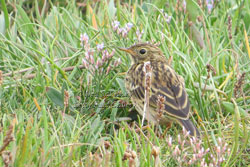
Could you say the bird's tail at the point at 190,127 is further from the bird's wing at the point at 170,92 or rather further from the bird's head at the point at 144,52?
the bird's head at the point at 144,52

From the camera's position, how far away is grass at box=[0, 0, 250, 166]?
4.02 meters

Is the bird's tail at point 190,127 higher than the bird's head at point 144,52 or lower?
lower

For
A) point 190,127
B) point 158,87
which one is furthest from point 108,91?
point 190,127

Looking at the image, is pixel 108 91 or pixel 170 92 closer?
pixel 170 92

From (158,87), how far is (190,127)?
66cm

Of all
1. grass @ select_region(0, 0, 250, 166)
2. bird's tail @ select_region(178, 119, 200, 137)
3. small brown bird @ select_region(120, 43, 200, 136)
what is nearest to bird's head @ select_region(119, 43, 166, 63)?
small brown bird @ select_region(120, 43, 200, 136)

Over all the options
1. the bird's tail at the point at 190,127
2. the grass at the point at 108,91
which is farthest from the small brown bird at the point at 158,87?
the grass at the point at 108,91

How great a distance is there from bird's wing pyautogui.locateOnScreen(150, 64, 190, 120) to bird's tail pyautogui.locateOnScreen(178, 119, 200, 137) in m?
0.04

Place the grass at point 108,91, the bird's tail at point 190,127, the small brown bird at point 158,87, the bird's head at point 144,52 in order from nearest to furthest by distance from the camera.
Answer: the grass at point 108,91 < the bird's tail at point 190,127 < the small brown bird at point 158,87 < the bird's head at point 144,52

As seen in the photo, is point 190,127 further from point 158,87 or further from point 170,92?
point 158,87

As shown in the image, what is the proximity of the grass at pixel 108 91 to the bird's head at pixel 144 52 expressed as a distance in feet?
0.48

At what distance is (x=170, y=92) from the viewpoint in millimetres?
5098

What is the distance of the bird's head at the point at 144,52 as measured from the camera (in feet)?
18.6

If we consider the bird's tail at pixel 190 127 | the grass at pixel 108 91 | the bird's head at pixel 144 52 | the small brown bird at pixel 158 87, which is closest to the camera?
the grass at pixel 108 91
